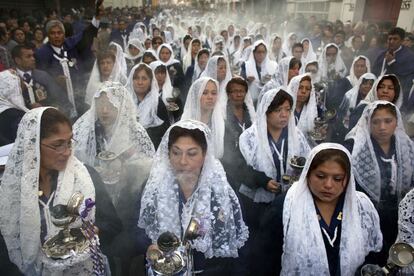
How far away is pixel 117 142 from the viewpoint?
10.5ft

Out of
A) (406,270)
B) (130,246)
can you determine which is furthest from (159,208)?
(406,270)

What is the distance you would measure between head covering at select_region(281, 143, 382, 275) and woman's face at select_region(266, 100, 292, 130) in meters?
1.15

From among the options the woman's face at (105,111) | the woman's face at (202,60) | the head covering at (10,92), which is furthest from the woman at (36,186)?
the woman's face at (202,60)

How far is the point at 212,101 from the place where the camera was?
3992mm

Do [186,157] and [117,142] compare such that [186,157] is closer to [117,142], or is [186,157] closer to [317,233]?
[317,233]

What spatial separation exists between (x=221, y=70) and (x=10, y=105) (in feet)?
12.0

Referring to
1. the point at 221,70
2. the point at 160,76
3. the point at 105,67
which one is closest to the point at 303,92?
the point at 221,70

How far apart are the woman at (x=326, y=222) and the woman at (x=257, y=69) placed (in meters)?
4.82

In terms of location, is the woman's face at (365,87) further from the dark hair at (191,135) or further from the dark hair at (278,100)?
the dark hair at (191,135)

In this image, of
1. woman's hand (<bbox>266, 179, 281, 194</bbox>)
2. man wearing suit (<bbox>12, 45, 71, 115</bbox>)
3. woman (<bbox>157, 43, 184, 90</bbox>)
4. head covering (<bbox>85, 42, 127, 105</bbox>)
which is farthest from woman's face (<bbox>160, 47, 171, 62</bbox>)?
woman's hand (<bbox>266, 179, 281, 194</bbox>)

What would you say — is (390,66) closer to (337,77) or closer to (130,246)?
(337,77)

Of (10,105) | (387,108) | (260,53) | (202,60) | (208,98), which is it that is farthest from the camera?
(202,60)

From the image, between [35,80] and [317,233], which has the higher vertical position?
[35,80]

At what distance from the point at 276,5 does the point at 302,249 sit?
28.8 metres
